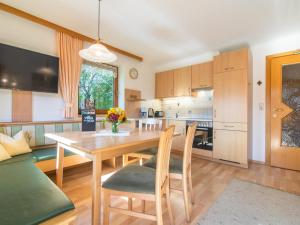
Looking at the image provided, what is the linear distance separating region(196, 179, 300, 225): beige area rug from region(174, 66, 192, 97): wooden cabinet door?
245 cm

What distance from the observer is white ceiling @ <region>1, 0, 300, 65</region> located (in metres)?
2.12

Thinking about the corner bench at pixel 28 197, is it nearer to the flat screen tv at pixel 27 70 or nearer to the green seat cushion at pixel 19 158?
the green seat cushion at pixel 19 158

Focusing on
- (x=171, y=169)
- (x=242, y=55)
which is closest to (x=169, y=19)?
(x=242, y=55)

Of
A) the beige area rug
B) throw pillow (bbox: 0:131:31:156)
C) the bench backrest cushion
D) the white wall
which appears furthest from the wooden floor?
the white wall

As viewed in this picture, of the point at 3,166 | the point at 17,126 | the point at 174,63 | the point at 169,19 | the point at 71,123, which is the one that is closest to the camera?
the point at 3,166

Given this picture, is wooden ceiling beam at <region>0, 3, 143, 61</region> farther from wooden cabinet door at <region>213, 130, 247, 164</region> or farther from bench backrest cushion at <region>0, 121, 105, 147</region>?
wooden cabinet door at <region>213, 130, 247, 164</region>

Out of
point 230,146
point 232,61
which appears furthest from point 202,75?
point 230,146

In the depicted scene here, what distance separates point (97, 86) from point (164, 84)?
1.84 meters

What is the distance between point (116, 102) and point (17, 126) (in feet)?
6.96

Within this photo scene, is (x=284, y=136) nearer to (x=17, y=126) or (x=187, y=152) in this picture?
(x=187, y=152)

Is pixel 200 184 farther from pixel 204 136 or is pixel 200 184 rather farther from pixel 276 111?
pixel 276 111

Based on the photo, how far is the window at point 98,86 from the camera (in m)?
3.35

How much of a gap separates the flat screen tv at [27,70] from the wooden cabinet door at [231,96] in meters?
3.07

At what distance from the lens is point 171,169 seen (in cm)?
159
